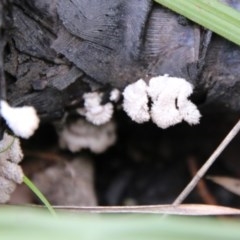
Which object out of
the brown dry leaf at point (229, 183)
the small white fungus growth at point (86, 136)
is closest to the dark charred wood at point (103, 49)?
the small white fungus growth at point (86, 136)

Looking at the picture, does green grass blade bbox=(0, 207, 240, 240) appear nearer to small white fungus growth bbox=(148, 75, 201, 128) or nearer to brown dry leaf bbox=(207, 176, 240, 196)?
small white fungus growth bbox=(148, 75, 201, 128)

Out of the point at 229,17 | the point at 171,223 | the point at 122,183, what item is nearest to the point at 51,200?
the point at 122,183

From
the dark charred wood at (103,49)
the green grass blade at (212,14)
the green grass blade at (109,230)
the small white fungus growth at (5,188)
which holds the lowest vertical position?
the small white fungus growth at (5,188)

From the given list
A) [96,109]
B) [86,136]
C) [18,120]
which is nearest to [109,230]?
[18,120]

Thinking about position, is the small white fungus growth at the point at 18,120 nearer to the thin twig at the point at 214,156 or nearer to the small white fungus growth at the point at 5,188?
the small white fungus growth at the point at 5,188

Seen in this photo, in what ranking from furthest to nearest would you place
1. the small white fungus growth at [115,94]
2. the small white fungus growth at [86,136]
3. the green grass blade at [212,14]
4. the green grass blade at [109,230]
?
the small white fungus growth at [86,136] < the small white fungus growth at [115,94] < the green grass blade at [212,14] < the green grass blade at [109,230]

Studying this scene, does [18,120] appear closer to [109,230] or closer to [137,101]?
[137,101]
